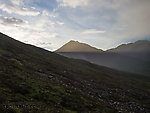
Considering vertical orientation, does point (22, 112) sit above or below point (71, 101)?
above

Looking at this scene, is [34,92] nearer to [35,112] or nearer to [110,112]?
[35,112]

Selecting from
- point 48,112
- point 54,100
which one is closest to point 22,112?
point 48,112

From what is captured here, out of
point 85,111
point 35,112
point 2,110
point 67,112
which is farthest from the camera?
point 85,111

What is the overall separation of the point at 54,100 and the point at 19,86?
7.15 m

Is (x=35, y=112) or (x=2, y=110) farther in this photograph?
(x=35, y=112)

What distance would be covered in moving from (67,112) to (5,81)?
13.7m

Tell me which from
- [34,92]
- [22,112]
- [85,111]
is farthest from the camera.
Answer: [34,92]

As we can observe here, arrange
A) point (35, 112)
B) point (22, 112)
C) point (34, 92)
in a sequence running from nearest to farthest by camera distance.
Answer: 1. point (22, 112)
2. point (35, 112)
3. point (34, 92)

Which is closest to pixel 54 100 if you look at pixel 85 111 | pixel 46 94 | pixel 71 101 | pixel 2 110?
pixel 46 94

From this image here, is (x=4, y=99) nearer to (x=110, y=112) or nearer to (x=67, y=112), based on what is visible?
(x=67, y=112)

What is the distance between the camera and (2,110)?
37.7 feet

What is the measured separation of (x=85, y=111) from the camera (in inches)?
755

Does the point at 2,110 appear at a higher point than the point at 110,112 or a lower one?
higher

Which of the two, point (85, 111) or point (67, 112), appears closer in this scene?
point (67, 112)
